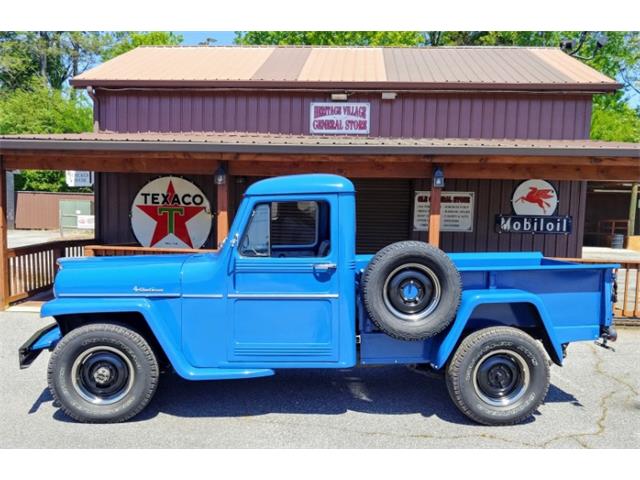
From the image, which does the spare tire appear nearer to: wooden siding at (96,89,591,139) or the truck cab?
the truck cab

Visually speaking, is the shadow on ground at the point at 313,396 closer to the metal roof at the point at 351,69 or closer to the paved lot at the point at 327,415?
the paved lot at the point at 327,415

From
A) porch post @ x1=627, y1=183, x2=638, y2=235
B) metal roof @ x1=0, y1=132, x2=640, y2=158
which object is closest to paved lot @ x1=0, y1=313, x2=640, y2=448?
metal roof @ x1=0, y1=132, x2=640, y2=158

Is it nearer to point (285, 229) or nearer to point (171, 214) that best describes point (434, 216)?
point (285, 229)

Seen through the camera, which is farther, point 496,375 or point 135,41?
point 135,41

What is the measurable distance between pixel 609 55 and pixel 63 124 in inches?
1364

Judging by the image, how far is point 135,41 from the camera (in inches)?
1255

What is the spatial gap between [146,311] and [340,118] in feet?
24.7

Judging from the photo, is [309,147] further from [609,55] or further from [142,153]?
[609,55]

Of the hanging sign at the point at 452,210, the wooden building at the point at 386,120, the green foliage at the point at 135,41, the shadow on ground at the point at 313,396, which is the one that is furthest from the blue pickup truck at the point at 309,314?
the green foliage at the point at 135,41

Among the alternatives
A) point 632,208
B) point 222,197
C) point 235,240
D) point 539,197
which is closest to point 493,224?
point 539,197

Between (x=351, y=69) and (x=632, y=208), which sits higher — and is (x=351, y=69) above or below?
above

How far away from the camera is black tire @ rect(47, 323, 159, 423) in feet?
12.6

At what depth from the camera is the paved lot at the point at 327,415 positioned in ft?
11.9

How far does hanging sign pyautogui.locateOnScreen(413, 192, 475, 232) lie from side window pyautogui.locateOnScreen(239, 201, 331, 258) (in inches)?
248
